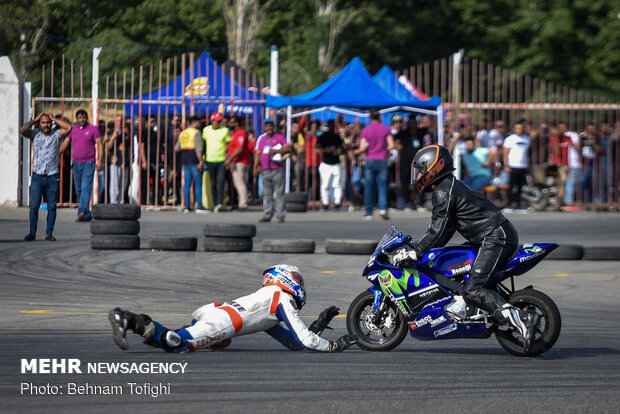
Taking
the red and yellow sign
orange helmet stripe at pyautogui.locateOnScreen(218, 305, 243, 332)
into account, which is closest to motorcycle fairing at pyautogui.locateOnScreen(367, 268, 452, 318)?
orange helmet stripe at pyautogui.locateOnScreen(218, 305, 243, 332)

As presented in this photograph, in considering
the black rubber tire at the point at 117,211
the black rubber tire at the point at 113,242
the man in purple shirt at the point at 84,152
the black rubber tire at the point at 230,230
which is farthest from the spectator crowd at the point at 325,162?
the black rubber tire at the point at 230,230

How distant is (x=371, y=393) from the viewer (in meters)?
6.97

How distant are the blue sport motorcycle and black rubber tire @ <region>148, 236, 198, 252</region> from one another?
298 inches

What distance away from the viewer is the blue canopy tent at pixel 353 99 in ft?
82.4

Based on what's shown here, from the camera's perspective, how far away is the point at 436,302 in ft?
28.4

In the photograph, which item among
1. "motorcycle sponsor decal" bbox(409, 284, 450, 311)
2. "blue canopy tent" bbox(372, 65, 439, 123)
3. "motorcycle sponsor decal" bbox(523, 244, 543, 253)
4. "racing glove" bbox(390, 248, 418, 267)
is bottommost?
"motorcycle sponsor decal" bbox(409, 284, 450, 311)

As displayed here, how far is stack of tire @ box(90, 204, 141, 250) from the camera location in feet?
53.2

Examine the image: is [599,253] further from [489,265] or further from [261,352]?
[261,352]

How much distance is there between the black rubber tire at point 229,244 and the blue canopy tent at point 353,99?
9134 millimetres

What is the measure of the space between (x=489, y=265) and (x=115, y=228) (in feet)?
29.2

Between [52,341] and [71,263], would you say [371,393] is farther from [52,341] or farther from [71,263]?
[71,263]

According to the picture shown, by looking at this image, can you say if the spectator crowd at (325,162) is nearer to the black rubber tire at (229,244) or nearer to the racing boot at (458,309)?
the black rubber tire at (229,244)

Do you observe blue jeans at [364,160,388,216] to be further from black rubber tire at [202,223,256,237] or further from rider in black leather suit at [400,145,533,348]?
rider in black leather suit at [400,145,533,348]

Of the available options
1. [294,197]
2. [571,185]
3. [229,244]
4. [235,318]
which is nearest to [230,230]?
[229,244]
